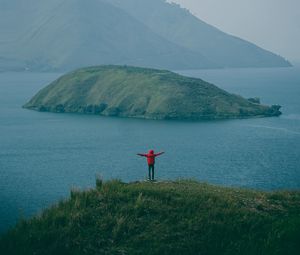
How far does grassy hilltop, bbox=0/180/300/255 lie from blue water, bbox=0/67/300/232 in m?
19.7

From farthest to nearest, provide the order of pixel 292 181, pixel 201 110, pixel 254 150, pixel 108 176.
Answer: pixel 201 110 < pixel 254 150 < pixel 108 176 < pixel 292 181

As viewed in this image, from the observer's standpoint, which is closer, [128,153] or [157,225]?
[157,225]

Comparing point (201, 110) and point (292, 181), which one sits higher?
point (201, 110)

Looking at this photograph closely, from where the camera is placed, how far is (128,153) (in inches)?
4390

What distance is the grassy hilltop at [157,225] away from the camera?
30766 mm

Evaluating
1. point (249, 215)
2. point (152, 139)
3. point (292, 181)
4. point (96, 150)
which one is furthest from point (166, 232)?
point (152, 139)

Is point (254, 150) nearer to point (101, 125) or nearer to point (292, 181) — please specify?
point (292, 181)

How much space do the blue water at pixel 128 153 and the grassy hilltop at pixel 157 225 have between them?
64.7 ft

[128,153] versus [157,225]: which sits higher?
[157,225]

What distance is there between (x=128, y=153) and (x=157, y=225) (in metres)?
78.9

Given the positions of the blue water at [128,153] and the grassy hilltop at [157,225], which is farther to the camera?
the blue water at [128,153]

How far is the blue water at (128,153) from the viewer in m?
78.7

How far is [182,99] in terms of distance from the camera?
192m

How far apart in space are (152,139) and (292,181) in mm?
Result: 56106
